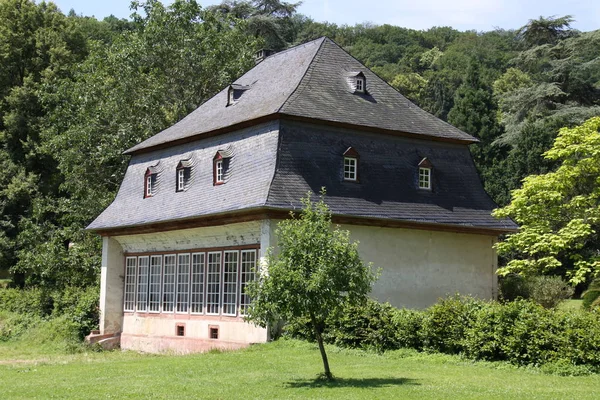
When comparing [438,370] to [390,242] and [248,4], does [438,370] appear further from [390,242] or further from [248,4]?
[248,4]

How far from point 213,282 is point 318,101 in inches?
261

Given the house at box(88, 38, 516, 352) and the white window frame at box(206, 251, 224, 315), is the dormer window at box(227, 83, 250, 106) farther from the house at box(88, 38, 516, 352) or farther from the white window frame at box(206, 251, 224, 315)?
the white window frame at box(206, 251, 224, 315)

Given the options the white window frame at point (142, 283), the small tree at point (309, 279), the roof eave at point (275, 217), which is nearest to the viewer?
the small tree at point (309, 279)

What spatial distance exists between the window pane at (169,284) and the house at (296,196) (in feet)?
0.23

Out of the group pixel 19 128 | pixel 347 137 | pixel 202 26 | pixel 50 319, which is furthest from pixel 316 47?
pixel 19 128

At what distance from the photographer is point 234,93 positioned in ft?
103

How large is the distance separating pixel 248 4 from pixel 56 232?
30144mm

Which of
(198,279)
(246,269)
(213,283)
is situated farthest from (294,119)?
(198,279)

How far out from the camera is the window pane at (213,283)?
2763 cm

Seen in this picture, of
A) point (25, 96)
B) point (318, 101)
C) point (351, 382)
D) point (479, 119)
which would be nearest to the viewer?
point (351, 382)

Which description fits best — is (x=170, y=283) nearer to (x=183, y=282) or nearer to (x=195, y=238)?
(x=183, y=282)

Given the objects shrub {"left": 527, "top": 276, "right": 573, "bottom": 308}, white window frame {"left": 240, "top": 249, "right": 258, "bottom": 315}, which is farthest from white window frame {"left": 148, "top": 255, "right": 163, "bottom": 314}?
shrub {"left": 527, "top": 276, "right": 573, "bottom": 308}

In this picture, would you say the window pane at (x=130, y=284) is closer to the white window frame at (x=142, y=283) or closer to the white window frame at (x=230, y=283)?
the white window frame at (x=142, y=283)

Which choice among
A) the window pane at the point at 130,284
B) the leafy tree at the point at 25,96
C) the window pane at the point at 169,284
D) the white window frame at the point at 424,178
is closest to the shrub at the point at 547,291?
the white window frame at the point at 424,178
